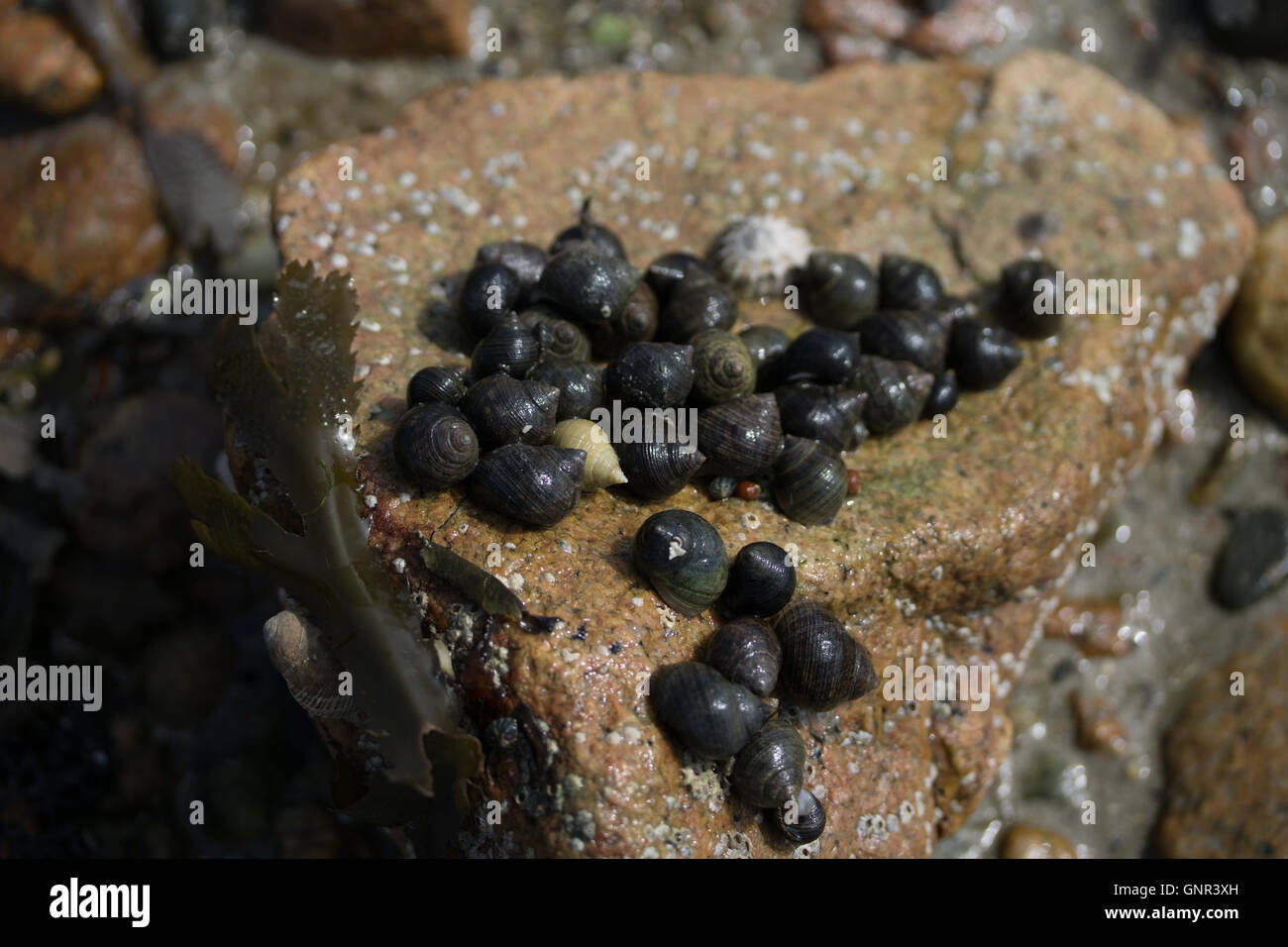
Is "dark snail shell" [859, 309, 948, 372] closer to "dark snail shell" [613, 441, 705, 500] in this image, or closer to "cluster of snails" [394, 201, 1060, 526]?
"cluster of snails" [394, 201, 1060, 526]

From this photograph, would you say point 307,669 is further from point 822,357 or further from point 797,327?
point 797,327

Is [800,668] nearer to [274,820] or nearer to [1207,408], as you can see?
[274,820]

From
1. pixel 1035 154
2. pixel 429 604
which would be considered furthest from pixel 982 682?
pixel 1035 154

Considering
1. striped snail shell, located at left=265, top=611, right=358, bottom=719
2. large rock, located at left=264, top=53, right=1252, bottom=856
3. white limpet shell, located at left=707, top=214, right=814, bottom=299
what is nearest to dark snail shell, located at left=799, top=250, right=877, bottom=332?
white limpet shell, located at left=707, top=214, right=814, bottom=299

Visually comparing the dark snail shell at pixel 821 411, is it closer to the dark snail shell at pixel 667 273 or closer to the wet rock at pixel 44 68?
the dark snail shell at pixel 667 273

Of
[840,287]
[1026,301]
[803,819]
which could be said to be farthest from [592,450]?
[1026,301]

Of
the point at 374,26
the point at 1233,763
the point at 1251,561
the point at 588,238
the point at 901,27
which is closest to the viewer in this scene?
the point at 588,238
